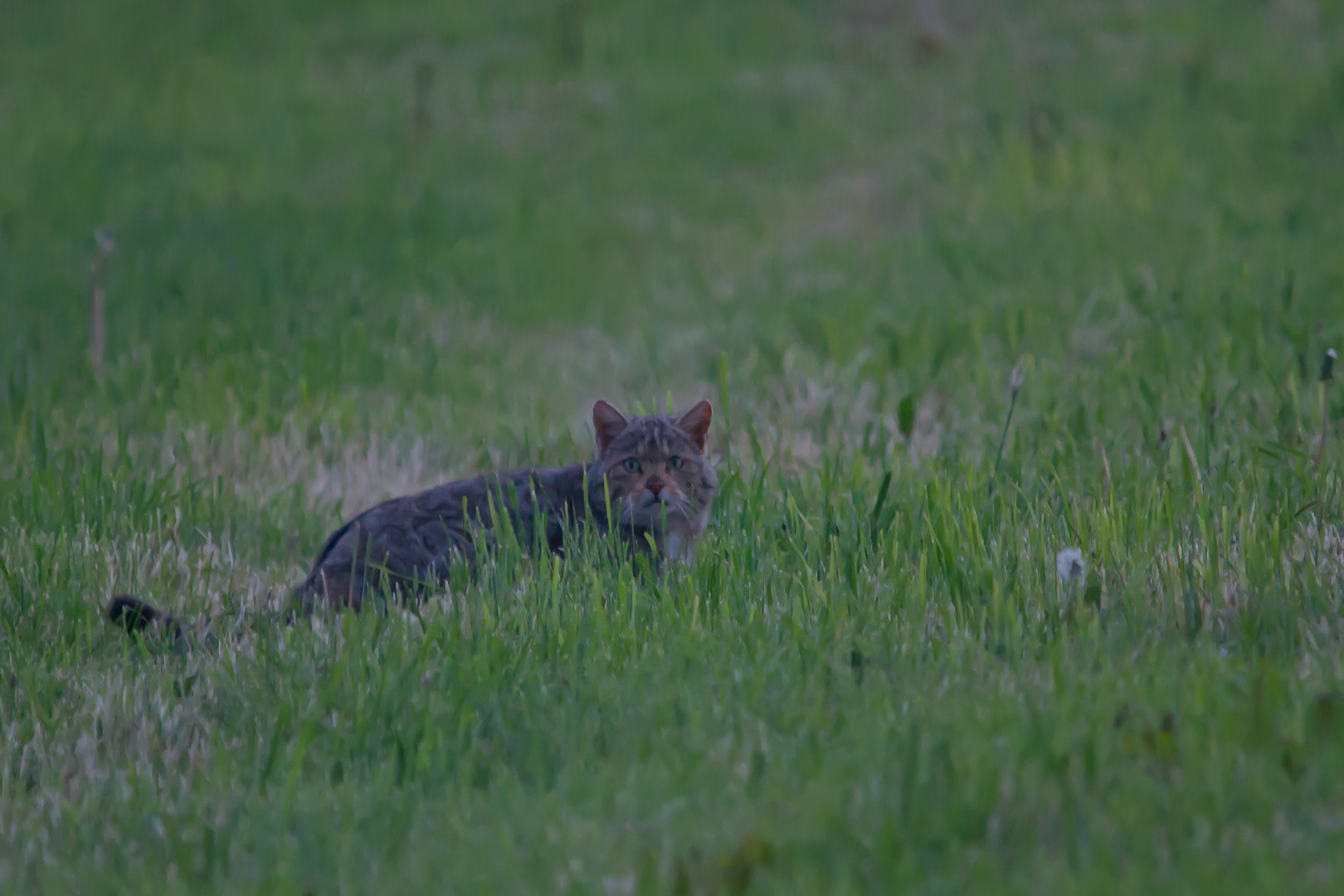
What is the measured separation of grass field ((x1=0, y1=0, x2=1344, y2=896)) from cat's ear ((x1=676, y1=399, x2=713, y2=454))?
223 mm

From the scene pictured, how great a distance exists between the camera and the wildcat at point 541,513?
4566 millimetres

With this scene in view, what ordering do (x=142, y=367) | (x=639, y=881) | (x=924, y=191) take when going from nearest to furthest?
(x=639, y=881), (x=142, y=367), (x=924, y=191)

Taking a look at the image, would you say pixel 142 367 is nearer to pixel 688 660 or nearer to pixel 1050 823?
pixel 688 660

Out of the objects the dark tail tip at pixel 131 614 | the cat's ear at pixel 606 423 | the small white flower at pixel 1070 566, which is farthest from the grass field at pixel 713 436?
the cat's ear at pixel 606 423

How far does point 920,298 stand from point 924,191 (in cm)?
277

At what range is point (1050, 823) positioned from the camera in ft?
8.86

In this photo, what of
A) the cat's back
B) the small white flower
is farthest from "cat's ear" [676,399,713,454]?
the small white flower

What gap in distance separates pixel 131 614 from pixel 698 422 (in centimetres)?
221

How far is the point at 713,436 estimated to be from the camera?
21.6 feet

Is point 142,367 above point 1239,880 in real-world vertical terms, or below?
above

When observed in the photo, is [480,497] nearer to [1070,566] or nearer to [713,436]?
[713,436]

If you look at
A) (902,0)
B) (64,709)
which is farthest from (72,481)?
(902,0)

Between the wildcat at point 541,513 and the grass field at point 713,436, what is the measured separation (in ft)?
0.67

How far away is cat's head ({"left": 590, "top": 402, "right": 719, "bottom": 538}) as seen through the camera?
485 centimetres
